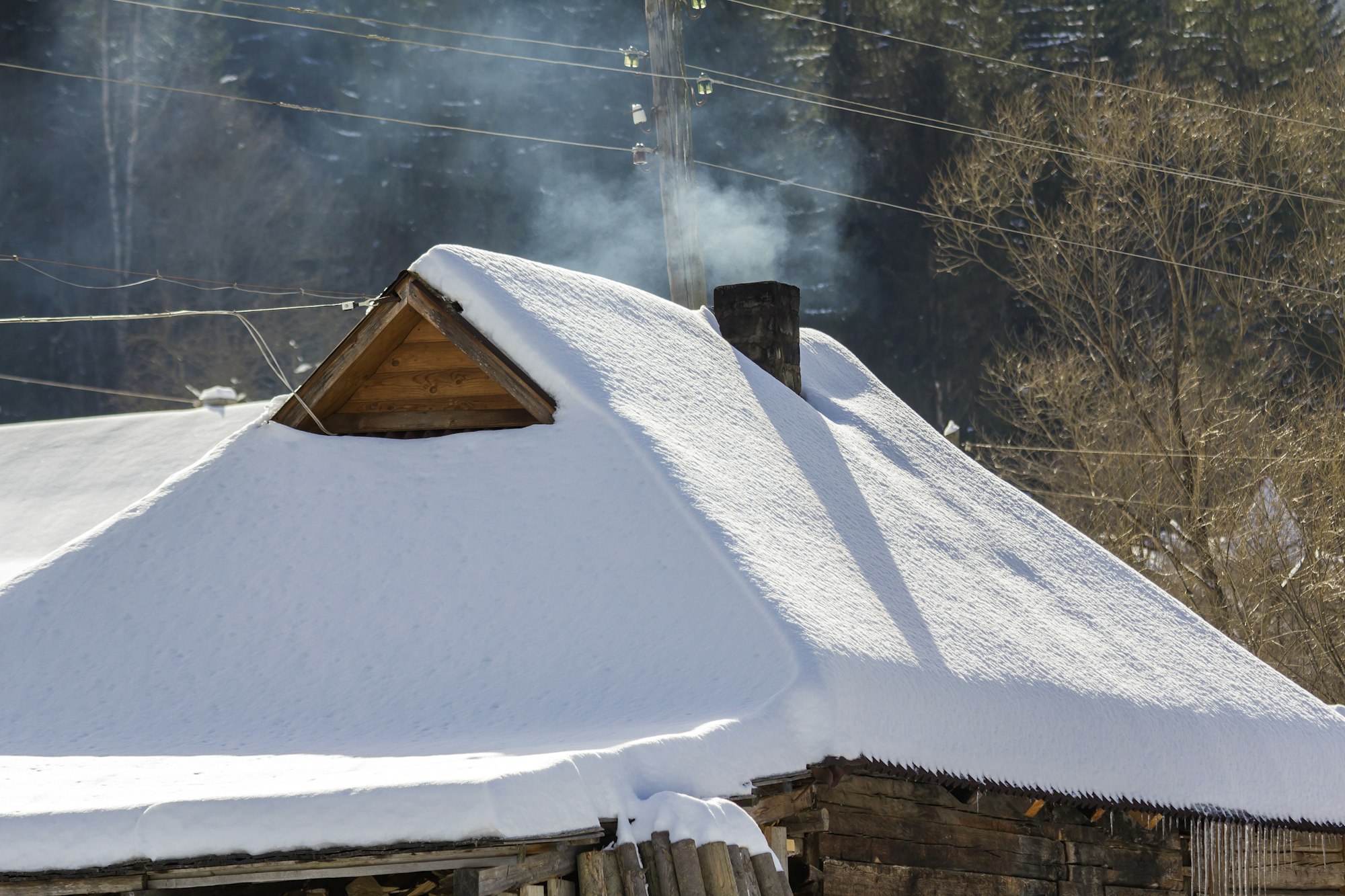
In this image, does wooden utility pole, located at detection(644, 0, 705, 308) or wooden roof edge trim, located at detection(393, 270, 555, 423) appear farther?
wooden utility pole, located at detection(644, 0, 705, 308)

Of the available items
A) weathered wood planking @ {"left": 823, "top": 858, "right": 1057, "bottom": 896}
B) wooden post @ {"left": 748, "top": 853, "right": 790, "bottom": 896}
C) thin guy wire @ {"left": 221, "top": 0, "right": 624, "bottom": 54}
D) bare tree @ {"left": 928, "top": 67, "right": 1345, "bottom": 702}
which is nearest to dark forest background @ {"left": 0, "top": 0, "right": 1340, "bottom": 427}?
thin guy wire @ {"left": 221, "top": 0, "right": 624, "bottom": 54}

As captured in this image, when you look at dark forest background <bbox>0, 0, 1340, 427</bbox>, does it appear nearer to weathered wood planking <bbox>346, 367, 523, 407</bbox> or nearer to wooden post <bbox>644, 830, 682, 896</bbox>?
weathered wood planking <bbox>346, 367, 523, 407</bbox>

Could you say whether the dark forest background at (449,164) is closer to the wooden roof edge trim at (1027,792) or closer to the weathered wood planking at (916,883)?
the wooden roof edge trim at (1027,792)

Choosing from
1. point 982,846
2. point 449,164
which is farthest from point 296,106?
point 449,164

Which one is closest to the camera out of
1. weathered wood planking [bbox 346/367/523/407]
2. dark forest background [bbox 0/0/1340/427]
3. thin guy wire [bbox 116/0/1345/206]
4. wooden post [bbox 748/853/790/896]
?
wooden post [bbox 748/853/790/896]

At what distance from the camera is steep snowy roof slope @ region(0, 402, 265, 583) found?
527 inches

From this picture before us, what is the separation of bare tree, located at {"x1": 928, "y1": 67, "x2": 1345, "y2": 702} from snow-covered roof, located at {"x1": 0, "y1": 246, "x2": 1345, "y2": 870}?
12022 millimetres

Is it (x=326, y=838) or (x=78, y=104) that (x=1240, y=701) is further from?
(x=78, y=104)

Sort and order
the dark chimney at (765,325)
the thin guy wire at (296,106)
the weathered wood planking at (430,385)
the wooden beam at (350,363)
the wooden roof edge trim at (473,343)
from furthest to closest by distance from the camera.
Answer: the thin guy wire at (296,106) → the dark chimney at (765,325) → the weathered wood planking at (430,385) → the wooden beam at (350,363) → the wooden roof edge trim at (473,343)

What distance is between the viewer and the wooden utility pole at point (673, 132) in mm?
13070

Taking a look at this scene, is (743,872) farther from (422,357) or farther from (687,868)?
(422,357)

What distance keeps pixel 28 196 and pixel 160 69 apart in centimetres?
631

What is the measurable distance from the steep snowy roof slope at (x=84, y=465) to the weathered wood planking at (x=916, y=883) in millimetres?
8376

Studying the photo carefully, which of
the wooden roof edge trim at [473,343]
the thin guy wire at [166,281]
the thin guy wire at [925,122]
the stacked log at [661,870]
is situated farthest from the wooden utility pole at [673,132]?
the stacked log at [661,870]
